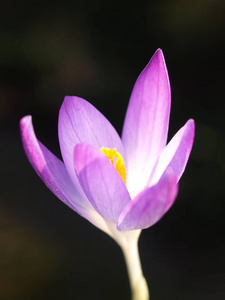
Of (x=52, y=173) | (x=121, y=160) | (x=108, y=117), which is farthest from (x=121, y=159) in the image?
(x=108, y=117)

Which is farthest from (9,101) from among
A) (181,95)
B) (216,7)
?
(216,7)

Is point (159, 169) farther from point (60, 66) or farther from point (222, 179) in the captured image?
point (60, 66)

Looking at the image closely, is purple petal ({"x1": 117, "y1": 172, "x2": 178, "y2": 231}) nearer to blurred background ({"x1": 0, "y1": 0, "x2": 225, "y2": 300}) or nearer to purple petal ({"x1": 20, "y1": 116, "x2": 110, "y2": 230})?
purple petal ({"x1": 20, "y1": 116, "x2": 110, "y2": 230})

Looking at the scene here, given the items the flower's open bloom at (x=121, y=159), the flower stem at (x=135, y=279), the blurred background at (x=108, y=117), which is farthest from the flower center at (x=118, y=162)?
the blurred background at (x=108, y=117)

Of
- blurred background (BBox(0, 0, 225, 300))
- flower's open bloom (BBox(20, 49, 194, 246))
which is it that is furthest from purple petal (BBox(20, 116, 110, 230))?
blurred background (BBox(0, 0, 225, 300))

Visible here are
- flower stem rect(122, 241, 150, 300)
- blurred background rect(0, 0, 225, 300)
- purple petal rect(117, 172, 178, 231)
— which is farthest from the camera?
blurred background rect(0, 0, 225, 300)

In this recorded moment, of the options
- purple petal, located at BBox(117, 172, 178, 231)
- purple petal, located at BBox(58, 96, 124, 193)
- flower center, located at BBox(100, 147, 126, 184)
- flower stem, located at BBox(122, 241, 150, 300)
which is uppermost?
purple petal, located at BBox(58, 96, 124, 193)

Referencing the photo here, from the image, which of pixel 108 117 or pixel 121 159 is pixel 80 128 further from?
pixel 108 117
